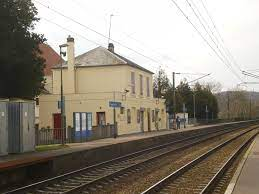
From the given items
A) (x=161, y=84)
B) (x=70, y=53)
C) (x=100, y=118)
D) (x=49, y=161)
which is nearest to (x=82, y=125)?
(x=100, y=118)

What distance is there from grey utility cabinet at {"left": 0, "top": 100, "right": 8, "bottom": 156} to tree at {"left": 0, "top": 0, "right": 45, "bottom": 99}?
271 centimetres

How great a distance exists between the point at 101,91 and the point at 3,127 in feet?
114

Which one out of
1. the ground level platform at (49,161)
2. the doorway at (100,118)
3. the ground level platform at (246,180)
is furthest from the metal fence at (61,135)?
the ground level platform at (246,180)

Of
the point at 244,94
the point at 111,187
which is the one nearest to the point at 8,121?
the point at 111,187

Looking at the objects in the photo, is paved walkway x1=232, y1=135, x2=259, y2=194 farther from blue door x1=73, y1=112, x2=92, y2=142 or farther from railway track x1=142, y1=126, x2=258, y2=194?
blue door x1=73, y1=112, x2=92, y2=142

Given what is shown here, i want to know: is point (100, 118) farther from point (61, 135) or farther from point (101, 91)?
point (61, 135)

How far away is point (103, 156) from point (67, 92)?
3060cm

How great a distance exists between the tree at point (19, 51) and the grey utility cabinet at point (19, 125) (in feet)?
7.56

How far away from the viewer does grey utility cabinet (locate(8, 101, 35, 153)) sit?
2489 centimetres

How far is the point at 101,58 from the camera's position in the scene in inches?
2347

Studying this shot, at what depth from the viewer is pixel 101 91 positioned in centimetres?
5866

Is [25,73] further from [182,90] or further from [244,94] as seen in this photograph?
[244,94]

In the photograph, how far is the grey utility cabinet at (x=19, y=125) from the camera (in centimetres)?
2489

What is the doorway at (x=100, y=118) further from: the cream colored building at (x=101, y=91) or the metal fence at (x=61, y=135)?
the metal fence at (x=61, y=135)
